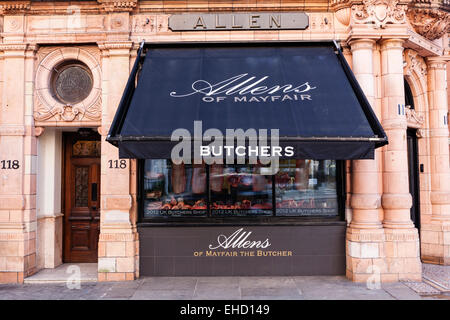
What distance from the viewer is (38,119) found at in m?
8.19

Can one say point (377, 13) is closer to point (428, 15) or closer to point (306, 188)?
point (428, 15)

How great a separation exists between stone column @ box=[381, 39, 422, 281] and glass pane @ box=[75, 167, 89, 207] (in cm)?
737

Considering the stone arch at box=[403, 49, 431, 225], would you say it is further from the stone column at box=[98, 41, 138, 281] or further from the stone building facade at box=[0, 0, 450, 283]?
the stone column at box=[98, 41, 138, 281]

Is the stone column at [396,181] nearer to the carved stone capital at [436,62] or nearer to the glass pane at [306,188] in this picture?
the glass pane at [306,188]

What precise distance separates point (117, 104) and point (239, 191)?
3497mm

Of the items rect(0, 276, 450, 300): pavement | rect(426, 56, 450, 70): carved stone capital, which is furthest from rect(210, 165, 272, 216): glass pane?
rect(426, 56, 450, 70): carved stone capital

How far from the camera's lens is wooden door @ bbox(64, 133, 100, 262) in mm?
9055

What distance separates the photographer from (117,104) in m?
8.03

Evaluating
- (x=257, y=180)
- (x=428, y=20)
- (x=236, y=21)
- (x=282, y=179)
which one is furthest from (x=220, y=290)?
(x=428, y=20)

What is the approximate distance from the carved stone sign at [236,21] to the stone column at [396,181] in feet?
7.24

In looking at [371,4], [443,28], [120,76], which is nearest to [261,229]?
[120,76]

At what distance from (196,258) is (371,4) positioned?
7.08 metres

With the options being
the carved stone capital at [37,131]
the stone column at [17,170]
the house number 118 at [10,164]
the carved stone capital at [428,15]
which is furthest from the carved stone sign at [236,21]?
the house number 118 at [10,164]

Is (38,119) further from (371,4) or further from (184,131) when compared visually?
(371,4)
